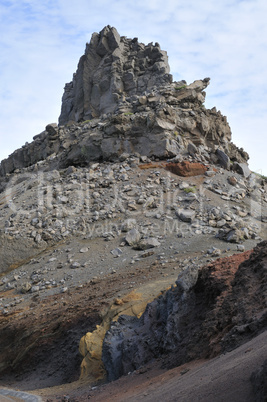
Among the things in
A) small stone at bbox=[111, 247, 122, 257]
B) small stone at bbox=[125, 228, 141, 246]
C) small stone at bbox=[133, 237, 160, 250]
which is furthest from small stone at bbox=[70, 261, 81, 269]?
small stone at bbox=[133, 237, 160, 250]

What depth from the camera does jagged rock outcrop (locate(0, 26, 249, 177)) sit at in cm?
2255

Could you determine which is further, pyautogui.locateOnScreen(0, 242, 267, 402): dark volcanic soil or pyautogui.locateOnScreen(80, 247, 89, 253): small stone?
pyautogui.locateOnScreen(80, 247, 89, 253): small stone

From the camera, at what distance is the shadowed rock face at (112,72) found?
36375mm

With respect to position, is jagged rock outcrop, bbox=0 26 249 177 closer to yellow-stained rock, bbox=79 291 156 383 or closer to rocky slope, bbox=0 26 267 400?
rocky slope, bbox=0 26 267 400

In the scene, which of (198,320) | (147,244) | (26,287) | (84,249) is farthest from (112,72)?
(198,320)

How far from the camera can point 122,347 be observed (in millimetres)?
8141

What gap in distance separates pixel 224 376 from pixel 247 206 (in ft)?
55.5

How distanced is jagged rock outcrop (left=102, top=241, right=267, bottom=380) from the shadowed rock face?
28803 mm

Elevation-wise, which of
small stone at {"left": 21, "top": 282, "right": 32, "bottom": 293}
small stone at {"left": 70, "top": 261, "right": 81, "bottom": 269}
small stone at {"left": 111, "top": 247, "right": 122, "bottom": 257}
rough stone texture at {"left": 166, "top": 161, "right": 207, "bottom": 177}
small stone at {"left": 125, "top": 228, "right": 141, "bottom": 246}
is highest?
rough stone texture at {"left": 166, "top": 161, "right": 207, "bottom": 177}

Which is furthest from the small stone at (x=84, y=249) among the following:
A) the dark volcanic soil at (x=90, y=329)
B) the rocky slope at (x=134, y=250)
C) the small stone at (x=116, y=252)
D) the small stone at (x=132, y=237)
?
the dark volcanic soil at (x=90, y=329)

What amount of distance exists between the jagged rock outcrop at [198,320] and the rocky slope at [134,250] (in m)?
0.02

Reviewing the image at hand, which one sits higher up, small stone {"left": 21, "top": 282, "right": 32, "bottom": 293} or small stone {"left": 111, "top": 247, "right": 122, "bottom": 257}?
small stone {"left": 111, "top": 247, "right": 122, "bottom": 257}

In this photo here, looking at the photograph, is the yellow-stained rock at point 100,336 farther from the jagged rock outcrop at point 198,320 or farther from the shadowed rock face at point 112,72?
the shadowed rock face at point 112,72

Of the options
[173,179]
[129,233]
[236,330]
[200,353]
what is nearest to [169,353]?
[200,353]
